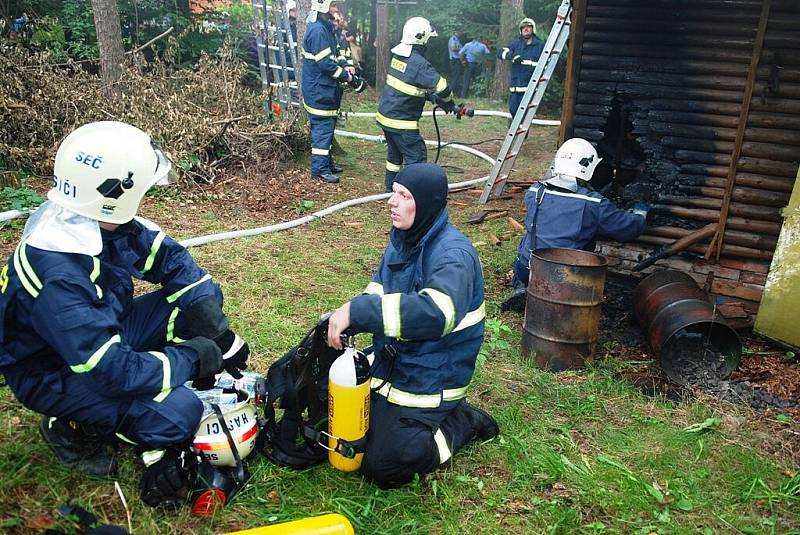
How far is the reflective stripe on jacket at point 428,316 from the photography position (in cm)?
287

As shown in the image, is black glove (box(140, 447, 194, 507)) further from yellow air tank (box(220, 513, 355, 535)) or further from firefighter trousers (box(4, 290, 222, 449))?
yellow air tank (box(220, 513, 355, 535))

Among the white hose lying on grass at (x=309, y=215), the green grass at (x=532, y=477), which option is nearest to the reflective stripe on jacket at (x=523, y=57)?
the white hose lying on grass at (x=309, y=215)

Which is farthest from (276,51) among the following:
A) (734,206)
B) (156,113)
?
(734,206)

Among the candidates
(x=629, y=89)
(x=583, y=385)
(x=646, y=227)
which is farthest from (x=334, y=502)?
(x=629, y=89)

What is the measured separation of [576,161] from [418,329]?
9.08 ft

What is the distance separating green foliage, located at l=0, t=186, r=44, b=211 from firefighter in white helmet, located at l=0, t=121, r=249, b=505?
13.0ft

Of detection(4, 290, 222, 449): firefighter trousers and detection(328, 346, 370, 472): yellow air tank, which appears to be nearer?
detection(4, 290, 222, 449): firefighter trousers

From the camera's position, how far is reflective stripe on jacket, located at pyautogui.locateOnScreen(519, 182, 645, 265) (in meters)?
4.94

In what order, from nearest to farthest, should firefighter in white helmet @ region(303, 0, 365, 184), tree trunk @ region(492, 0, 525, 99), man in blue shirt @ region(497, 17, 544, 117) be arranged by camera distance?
firefighter in white helmet @ region(303, 0, 365, 184), man in blue shirt @ region(497, 17, 544, 117), tree trunk @ region(492, 0, 525, 99)

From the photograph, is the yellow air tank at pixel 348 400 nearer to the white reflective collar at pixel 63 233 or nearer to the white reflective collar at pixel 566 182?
the white reflective collar at pixel 63 233

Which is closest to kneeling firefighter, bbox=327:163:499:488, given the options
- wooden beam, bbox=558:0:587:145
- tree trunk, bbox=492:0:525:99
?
wooden beam, bbox=558:0:587:145

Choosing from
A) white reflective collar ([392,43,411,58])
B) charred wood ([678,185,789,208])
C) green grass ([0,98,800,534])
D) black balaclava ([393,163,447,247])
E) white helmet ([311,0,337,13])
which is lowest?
green grass ([0,98,800,534])

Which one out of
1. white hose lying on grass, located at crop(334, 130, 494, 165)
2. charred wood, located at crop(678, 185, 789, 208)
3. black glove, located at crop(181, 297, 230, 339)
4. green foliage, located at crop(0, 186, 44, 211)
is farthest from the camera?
white hose lying on grass, located at crop(334, 130, 494, 165)

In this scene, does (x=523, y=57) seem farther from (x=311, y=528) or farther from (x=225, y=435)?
(x=311, y=528)
